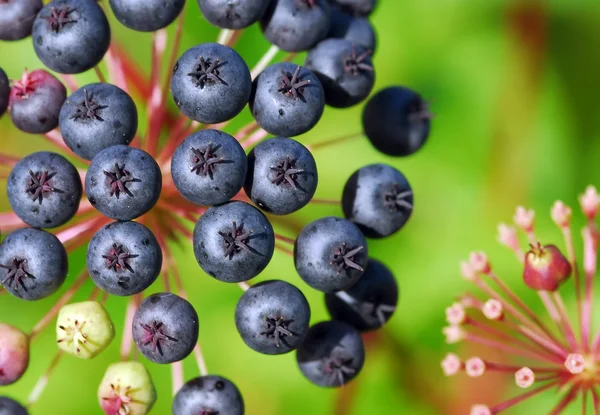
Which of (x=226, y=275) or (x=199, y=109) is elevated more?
(x=199, y=109)

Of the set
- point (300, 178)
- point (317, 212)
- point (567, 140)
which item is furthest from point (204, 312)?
point (567, 140)

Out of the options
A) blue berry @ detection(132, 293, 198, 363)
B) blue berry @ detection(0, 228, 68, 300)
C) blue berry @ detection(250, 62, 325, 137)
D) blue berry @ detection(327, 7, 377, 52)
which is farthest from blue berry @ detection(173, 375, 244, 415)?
blue berry @ detection(327, 7, 377, 52)

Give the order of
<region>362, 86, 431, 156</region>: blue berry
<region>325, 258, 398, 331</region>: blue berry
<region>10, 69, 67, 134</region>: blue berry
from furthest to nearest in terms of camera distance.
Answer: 1. <region>362, 86, 431, 156</region>: blue berry
2. <region>325, 258, 398, 331</region>: blue berry
3. <region>10, 69, 67, 134</region>: blue berry

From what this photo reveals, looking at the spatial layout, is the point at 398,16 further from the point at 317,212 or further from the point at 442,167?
the point at 317,212

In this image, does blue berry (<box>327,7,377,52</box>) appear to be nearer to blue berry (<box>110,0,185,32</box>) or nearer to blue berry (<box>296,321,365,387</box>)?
blue berry (<box>110,0,185,32</box>)

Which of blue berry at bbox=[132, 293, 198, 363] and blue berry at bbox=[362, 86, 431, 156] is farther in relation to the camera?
blue berry at bbox=[362, 86, 431, 156]

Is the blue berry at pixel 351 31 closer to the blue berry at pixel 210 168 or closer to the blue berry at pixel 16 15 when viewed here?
the blue berry at pixel 210 168
